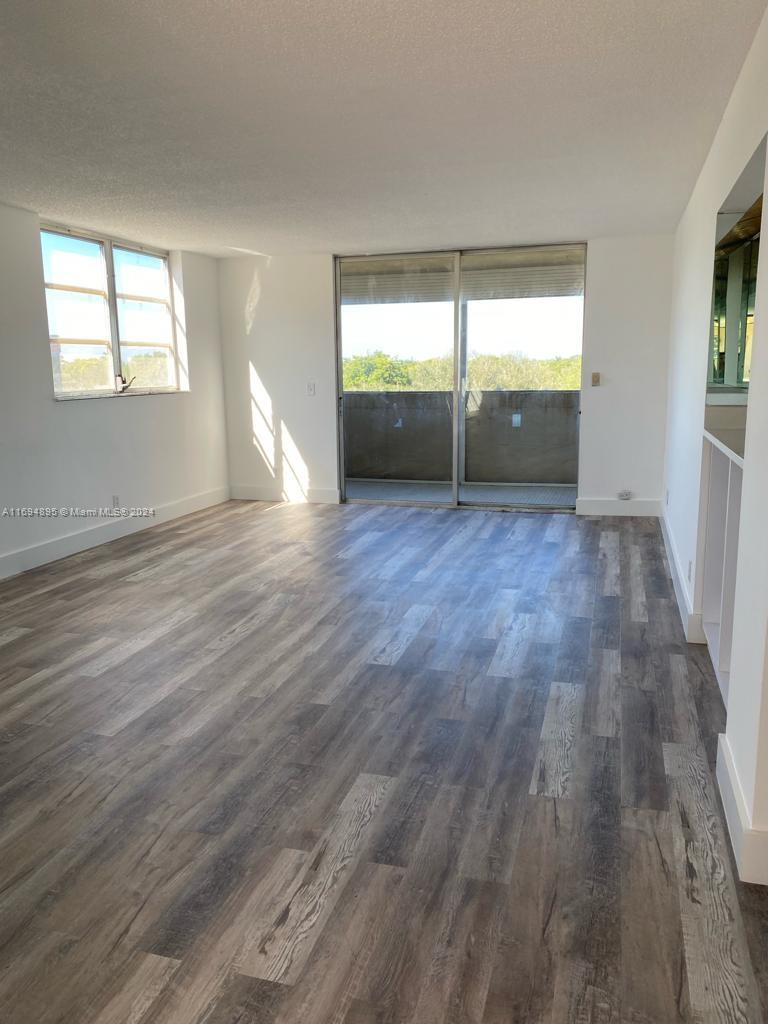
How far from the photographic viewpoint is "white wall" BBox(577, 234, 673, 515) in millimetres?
6477

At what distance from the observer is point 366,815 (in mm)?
2318

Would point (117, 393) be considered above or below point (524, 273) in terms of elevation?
below

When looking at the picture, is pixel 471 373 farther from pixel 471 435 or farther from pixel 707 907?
pixel 707 907

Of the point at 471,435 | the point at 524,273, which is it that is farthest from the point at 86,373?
the point at 524,273

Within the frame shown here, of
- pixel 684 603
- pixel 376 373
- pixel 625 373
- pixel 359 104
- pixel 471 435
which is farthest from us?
pixel 376 373

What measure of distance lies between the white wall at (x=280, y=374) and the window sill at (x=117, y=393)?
A: 2.71 ft

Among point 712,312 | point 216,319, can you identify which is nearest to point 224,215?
point 216,319

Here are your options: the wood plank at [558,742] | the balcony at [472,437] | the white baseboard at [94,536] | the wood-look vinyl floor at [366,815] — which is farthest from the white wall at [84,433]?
the wood plank at [558,742]

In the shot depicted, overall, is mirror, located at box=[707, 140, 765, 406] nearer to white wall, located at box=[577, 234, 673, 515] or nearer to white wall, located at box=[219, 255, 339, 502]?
white wall, located at box=[577, 234, 673, 515]

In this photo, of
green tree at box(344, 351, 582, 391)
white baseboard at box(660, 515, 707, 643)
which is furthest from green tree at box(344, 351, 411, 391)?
white baseboard at box(660, 515, 707, 643)

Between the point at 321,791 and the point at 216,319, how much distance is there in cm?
617

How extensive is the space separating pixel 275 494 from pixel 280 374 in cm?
126

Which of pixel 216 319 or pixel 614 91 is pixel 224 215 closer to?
pixel 216 319

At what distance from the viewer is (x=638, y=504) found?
6820 mm
